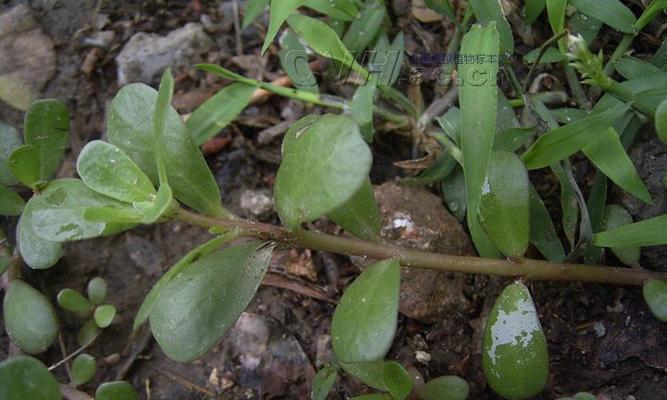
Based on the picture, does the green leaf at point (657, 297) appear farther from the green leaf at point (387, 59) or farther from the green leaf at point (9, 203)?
the green leaf at point (9, 203)

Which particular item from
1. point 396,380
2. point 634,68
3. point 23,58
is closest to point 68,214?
point 396,380

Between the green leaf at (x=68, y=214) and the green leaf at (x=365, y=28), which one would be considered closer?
the green leaf at (x=68, y=214)

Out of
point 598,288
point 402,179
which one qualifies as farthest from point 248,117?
point 598,288

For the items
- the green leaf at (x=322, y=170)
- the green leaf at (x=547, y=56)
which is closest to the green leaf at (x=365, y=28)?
the green leaf at (x=547, y=56)

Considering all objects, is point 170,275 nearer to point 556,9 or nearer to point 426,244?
point 426,244

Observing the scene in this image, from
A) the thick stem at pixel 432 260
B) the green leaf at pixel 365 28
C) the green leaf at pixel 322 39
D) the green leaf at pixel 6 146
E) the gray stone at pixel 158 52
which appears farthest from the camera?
the gray stone at pixel 158 52

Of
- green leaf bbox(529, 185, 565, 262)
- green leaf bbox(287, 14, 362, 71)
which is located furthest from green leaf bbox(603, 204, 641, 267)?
green leaf bbox(287, 14, 362, 71)

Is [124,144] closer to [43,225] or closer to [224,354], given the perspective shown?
[43,225]
